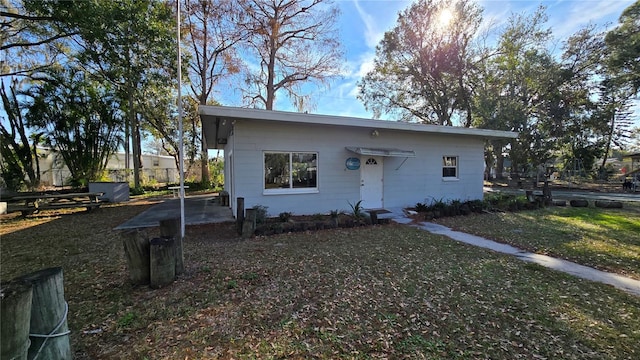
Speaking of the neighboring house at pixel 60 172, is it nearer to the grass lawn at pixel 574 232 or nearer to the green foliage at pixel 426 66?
the green foliage at pixel 426 66

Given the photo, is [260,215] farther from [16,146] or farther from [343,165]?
[16,146]

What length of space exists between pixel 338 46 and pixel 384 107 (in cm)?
725

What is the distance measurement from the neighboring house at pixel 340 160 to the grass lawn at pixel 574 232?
203 cm

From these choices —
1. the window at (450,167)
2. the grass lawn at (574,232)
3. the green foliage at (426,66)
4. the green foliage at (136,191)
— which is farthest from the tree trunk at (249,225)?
the green foliage at (426,66)

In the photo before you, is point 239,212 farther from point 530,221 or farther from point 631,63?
point 631,63

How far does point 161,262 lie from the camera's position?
11.0ft

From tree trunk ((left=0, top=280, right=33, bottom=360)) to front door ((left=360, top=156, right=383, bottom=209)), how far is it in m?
7.77

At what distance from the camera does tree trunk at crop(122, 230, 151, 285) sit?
3.26m

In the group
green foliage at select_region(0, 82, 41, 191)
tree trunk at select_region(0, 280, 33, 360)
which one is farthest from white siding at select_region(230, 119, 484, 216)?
green foliage at select_region(0, 82, 41, 191)

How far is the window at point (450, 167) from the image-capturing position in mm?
10141

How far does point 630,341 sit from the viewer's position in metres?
2.43

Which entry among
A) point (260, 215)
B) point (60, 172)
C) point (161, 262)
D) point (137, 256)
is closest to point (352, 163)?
point (260, 215)

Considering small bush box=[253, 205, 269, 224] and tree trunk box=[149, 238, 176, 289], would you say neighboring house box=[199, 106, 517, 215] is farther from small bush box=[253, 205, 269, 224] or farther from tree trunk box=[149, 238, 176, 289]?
tree trunk box=[149, 238, 176, 289]

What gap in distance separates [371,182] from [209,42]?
47.7 ft
